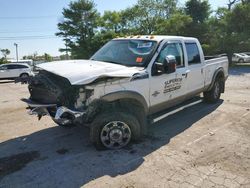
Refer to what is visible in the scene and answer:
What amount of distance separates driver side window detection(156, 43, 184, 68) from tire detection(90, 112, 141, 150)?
4.45ft

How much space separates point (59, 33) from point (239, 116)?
121 ft

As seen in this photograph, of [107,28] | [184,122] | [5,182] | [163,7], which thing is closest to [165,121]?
[184,122]

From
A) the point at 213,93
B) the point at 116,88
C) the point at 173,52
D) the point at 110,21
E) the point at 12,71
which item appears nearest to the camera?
the point at 116,88

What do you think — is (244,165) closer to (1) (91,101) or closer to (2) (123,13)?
(1) (91,101)

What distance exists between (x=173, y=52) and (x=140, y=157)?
99.1 inches

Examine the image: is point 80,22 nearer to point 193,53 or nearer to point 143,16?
point 143,16

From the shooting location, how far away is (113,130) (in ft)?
15.7

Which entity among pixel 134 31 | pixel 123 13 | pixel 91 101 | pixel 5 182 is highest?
pixel 123 13

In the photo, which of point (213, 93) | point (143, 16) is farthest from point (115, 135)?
point (143, 16)

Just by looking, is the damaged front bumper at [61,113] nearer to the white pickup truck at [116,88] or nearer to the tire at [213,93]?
the white pickup truck at [116,88]

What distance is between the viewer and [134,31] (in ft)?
128

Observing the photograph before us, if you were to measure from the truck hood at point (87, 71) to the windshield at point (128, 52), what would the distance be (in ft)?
1.00

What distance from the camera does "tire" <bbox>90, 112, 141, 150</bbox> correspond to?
183 inches

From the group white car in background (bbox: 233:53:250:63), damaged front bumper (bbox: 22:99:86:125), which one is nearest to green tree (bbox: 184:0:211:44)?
white car in background (bbox: 233:53:250:63)
